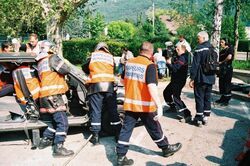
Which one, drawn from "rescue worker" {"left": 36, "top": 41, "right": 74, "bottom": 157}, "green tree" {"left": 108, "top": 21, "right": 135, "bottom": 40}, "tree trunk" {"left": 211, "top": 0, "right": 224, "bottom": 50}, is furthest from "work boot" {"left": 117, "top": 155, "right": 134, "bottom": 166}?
"green tree" {"left": 108, "top": 21, "right": 135, "bottom": 40}

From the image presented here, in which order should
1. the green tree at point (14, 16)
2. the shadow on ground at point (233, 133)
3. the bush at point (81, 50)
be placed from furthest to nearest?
the bush at point (81, 50) → the green tree at point (14, 16) → the shadow on ground at point (233, 133)

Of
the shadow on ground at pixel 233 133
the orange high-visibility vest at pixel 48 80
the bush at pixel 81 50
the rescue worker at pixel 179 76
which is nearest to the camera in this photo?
the shadow on ground at pixel 233 133

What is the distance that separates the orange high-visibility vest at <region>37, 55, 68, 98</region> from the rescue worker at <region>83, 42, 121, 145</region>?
61 cm

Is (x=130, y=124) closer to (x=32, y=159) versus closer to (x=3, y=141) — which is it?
(x=32, y=159)

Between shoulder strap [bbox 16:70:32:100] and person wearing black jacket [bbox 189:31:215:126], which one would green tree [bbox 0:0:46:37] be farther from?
person wearing black jacket [bbox 189:31:215:126]

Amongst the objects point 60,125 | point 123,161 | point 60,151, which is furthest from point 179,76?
point 60,151

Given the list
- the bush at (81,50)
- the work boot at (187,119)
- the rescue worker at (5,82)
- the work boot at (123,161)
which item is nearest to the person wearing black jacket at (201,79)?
the work boot at (187,119)

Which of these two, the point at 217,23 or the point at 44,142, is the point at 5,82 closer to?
the point at 44,142

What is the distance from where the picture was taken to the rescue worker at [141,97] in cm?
527

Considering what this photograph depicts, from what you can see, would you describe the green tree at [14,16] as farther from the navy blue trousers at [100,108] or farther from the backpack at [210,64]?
the backpack at [210,64]

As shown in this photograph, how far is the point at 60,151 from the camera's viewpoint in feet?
19.8

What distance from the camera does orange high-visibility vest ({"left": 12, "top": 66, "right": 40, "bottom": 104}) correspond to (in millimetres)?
6457

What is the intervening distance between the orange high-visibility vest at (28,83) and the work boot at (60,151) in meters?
1.02

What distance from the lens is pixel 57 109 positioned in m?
6.06
